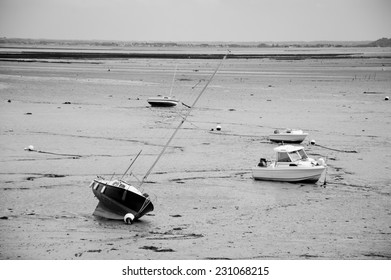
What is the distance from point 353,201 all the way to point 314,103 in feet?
80.9

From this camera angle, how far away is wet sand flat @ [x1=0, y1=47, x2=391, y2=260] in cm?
1455

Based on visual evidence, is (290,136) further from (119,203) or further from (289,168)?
(119,203)

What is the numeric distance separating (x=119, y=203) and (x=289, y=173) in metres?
6.85

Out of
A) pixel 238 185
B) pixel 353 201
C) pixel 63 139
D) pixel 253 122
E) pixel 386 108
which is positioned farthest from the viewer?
pixel 386 108

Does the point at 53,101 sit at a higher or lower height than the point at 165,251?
higher

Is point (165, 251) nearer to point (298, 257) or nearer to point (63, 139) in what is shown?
point (298, 257)

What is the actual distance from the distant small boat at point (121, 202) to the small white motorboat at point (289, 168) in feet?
19.3

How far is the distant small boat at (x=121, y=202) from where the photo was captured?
53.3ft

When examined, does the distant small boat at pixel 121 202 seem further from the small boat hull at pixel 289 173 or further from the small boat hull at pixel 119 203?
the small boat hull at pixel 289 173

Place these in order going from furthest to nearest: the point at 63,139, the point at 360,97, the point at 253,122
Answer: the point at 360,97 → the point at 253,122 → the point at 63,139

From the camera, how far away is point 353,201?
1842 centimetres

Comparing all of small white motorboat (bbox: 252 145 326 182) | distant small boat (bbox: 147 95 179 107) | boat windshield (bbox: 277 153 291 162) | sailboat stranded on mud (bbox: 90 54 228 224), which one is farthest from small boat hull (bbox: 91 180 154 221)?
distant small boat (bbox: 147 95 179 107)

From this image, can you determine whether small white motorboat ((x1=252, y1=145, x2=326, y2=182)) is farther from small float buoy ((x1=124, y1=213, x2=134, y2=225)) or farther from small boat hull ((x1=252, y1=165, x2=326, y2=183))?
small float buoy ((x1=124, y1=213, x2=134, y2=225))
